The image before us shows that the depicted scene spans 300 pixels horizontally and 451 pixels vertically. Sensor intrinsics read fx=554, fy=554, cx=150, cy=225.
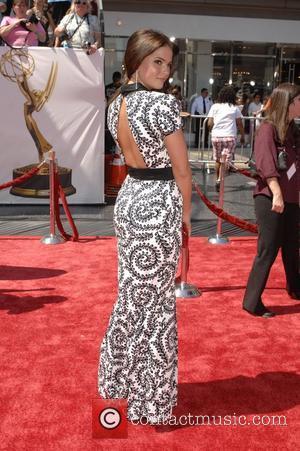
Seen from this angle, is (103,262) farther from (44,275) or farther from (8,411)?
(8,411)

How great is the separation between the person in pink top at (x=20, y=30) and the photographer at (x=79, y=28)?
39cm

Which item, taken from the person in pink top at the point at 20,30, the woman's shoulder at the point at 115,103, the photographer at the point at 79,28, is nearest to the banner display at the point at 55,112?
the person in pink top at the point at 20,30

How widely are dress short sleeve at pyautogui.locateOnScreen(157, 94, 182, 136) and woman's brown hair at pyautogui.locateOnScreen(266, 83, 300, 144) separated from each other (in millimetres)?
1728

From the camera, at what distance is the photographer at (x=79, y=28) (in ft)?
28.5

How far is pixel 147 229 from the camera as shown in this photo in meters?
2.67

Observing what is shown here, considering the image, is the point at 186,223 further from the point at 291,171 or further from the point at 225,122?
the point at 225,122

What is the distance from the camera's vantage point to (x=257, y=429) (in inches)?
116

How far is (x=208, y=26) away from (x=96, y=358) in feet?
54.1

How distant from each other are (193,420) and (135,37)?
2006 millimetres

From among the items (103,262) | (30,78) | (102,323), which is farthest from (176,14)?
(102,323)

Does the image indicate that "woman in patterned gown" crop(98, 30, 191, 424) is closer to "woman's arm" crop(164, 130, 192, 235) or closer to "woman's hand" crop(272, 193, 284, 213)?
"woman's arm" crop(164, 130, 192, 235)

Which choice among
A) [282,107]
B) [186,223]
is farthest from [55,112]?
[186,223]

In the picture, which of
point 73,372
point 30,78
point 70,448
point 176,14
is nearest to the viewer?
point 70,448

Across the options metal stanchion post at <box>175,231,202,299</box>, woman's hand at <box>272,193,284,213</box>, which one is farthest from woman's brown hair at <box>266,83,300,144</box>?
metal stanchion post at <box>175,231,202,299</box>
